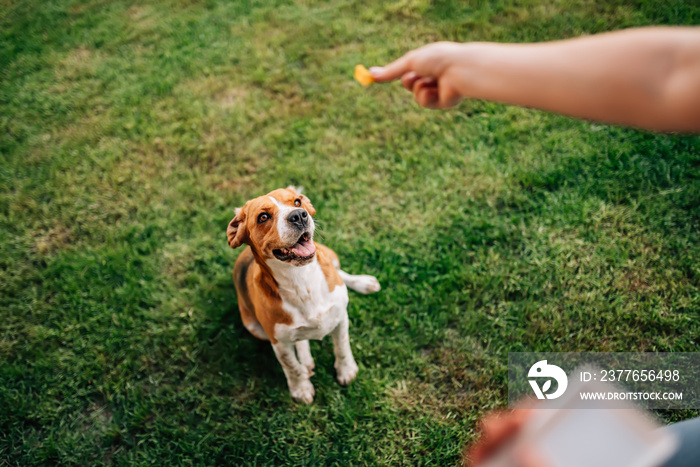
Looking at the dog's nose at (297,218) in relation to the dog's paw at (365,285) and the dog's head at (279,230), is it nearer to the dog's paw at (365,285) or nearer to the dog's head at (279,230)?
the dog's head at (279,230)

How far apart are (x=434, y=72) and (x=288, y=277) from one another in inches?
51.1

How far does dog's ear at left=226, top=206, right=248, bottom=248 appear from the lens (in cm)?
235

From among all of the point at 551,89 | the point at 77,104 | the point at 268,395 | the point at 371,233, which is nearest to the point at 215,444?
the point at 268,395

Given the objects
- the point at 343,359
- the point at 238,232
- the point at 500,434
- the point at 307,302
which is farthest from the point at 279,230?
the point at 500,434

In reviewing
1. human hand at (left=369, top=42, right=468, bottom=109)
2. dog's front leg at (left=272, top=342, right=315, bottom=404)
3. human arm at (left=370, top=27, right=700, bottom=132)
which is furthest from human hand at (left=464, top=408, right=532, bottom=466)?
dog's front leg at (left=272, top=342, right=315, bottom=404)

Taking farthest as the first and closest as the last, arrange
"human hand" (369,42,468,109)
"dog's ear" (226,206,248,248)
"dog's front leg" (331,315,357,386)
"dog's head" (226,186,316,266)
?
"dog's front leg" (331,315,357,386), "dog's ear" (226,206,248,248), "dog's head" (226,186,316,266), "human hand" (369,42,468,109)

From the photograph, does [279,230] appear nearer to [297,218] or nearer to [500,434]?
[297,218]

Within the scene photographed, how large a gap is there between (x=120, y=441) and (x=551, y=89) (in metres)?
3.28

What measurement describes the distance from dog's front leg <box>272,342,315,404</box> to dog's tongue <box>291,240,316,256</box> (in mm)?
703

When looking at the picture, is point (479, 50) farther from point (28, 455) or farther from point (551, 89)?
point (28, 455)

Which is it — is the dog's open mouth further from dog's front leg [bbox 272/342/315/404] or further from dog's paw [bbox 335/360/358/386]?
dog's paw [bbox 335/360/358/386]

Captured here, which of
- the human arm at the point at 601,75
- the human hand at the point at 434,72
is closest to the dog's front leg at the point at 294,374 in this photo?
the human hand at the point at 434,72

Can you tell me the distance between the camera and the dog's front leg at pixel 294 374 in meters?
2.69

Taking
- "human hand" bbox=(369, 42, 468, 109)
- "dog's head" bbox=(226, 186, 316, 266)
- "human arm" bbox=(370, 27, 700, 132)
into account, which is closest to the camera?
"human arm" bbox=(370, 27, 700, 132)
